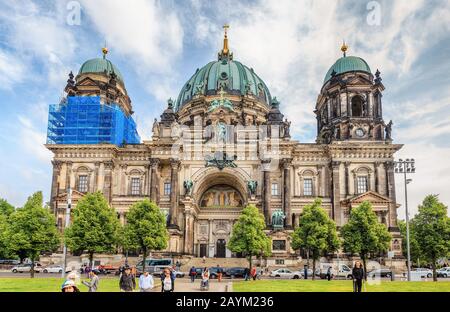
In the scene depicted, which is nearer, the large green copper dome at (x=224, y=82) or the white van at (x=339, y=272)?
the white van at (x=339, y=272)

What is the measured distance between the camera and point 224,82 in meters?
84.3

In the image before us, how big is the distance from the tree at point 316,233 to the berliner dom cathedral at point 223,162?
10.2 m

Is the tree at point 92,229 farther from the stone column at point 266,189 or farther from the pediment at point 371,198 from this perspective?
the pediment at point 371,198

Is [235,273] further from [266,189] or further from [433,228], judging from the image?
[433,228]

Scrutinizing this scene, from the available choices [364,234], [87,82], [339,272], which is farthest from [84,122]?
[364,234]

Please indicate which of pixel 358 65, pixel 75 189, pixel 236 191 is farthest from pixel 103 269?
pixel 358 65

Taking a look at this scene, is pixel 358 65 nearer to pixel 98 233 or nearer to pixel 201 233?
pixel 201 233

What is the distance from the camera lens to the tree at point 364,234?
Result: 1868 inches

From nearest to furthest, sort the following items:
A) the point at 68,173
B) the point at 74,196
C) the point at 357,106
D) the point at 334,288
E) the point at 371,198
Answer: the point at 334,288, the point at 371,198, the point at 74,196, the point at 68,173, the point at 357,106

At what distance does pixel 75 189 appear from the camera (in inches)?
2564

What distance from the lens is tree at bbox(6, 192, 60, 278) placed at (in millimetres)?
46812

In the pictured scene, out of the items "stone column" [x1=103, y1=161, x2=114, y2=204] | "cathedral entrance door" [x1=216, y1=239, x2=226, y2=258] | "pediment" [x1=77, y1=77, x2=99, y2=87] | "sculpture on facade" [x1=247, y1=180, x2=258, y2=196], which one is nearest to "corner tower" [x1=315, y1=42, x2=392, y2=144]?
"sculpture on facade" [x1=247, y1=180, x2=258, y2=196]

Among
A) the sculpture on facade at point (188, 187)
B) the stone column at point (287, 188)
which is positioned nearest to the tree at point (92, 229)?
the sculpture on facade at point (188, 187)

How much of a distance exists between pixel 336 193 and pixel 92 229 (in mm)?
35475
